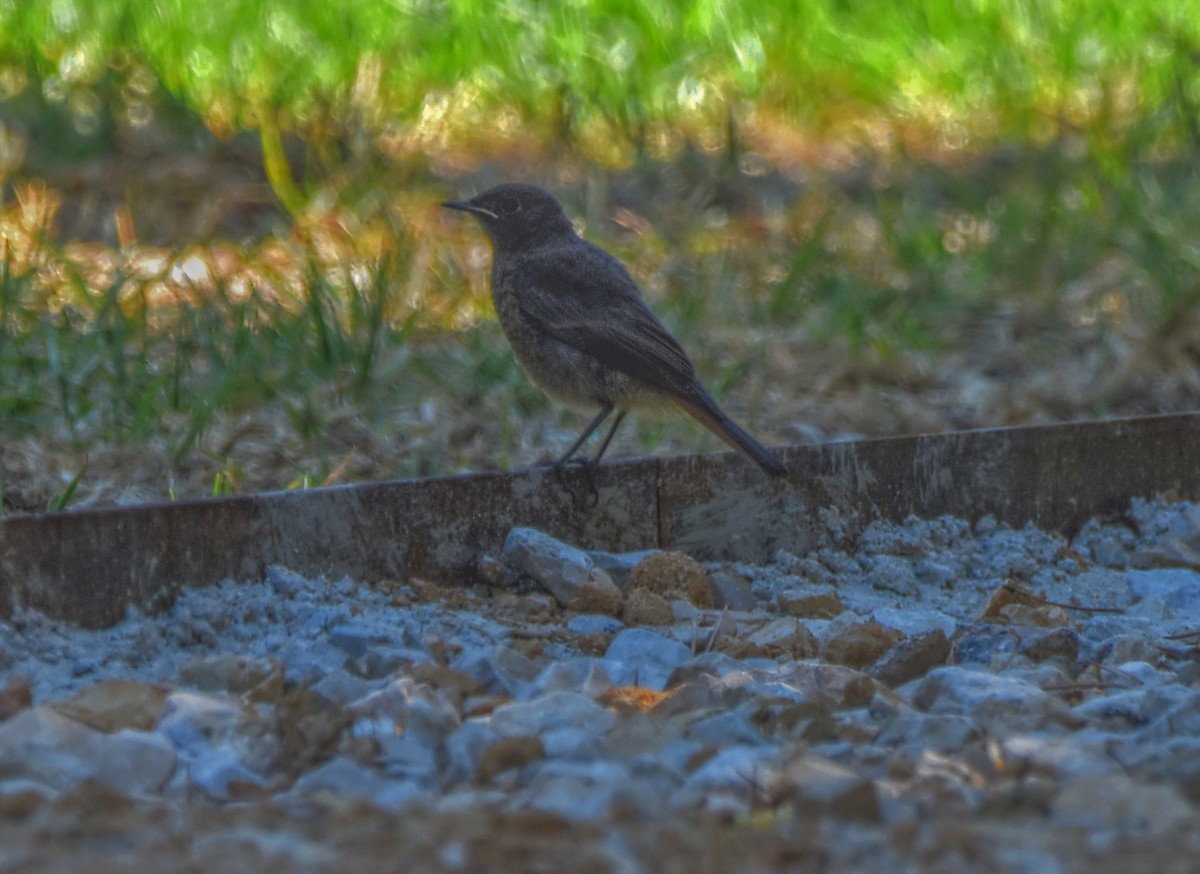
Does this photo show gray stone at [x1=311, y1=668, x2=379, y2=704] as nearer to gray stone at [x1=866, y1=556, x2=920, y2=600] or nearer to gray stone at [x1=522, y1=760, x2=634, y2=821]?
gray stone at [x1=522, y1=760, x2=634, y2=821]

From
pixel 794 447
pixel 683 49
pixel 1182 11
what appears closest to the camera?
pixel 794 447

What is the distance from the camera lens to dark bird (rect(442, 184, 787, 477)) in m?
4.25

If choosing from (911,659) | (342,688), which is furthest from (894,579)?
(342,688)

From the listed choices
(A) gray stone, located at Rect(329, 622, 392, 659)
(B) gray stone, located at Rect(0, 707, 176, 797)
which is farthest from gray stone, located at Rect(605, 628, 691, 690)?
(B) gray stone, located at Rect(0, 707, 176, 797)

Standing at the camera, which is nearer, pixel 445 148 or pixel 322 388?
pixel 322 388

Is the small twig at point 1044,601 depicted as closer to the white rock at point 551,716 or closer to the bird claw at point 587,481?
the bird claw at point 587,481

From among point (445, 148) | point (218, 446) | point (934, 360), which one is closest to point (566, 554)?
point (218, 446)

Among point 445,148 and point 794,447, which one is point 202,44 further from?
point 794,447

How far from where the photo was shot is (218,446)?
15.3 feet

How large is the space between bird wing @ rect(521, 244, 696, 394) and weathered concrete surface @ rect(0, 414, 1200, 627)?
19.6 inches

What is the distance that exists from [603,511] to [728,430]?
353 mm

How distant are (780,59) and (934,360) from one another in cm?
278

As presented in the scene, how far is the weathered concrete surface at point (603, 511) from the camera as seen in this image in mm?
2977

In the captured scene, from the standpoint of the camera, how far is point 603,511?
3693 mm
